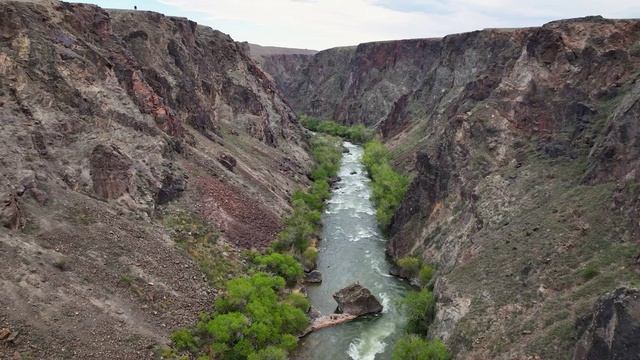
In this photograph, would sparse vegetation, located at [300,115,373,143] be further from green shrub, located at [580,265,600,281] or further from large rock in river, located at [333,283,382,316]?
green shrub, located at [580,265,600,281]

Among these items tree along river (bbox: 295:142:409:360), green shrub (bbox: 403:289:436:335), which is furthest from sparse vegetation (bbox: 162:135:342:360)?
green shrub (bbox: 403:289:436:335)

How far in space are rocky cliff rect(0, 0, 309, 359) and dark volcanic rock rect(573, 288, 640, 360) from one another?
75.3ft

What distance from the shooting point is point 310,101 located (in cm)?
18125

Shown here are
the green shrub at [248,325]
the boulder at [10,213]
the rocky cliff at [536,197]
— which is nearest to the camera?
the rocky cliff at [536,197]

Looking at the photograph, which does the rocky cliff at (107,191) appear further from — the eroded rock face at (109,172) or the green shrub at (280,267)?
the green shrub at (280,267)

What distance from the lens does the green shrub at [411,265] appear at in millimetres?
48656

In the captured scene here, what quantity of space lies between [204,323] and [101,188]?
14.4m

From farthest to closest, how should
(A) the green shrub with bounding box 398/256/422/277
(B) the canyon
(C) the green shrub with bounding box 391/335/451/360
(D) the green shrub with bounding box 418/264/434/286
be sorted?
(A) the green shrub with bounding box 398/256/422/277 → (D) the green shrub with bounding box 418/264/434/286 → (C) the green shrub with bounding box 391/335/451/360 → (B) the canyon

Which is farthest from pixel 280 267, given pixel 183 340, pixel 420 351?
pixel 420 351

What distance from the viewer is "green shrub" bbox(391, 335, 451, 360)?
32938 millimetres

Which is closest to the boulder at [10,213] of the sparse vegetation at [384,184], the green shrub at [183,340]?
the green shrub at [183,340]

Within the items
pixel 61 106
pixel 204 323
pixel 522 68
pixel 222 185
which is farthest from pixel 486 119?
pixel 61 106

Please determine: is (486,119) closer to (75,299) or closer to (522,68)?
(522,68)

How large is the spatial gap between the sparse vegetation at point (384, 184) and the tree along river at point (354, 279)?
6.67ft
